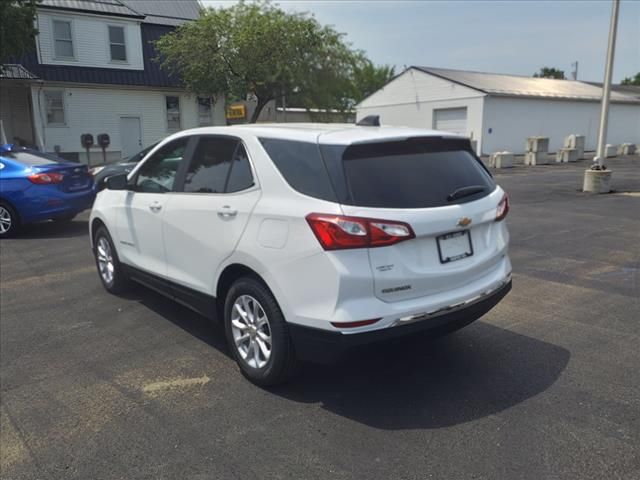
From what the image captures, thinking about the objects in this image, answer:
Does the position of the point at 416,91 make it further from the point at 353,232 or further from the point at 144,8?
the point at 353,232

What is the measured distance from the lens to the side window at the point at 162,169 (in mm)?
4625

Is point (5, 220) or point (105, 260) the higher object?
point (105, 260)

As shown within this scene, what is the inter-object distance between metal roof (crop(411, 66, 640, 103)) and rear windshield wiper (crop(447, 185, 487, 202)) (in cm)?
2849

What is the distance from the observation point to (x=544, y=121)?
1332 inches

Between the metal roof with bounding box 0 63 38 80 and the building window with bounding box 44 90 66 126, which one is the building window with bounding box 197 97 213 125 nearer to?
the building window with bounding box 44 90 66 126

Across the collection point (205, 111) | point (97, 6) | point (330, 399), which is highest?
point (97, 6)

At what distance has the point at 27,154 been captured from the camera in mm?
9672

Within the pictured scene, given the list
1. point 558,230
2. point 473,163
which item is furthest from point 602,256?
point 473,163

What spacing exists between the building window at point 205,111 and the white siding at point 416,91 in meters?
13.5

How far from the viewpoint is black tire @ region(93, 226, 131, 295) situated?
561cm

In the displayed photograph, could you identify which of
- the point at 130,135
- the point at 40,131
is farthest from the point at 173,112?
the point at 40,131

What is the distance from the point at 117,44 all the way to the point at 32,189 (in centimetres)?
1866

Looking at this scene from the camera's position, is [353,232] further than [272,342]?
No

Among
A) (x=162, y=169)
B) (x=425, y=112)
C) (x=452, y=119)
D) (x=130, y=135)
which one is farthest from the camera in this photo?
(x=425, y=112)
